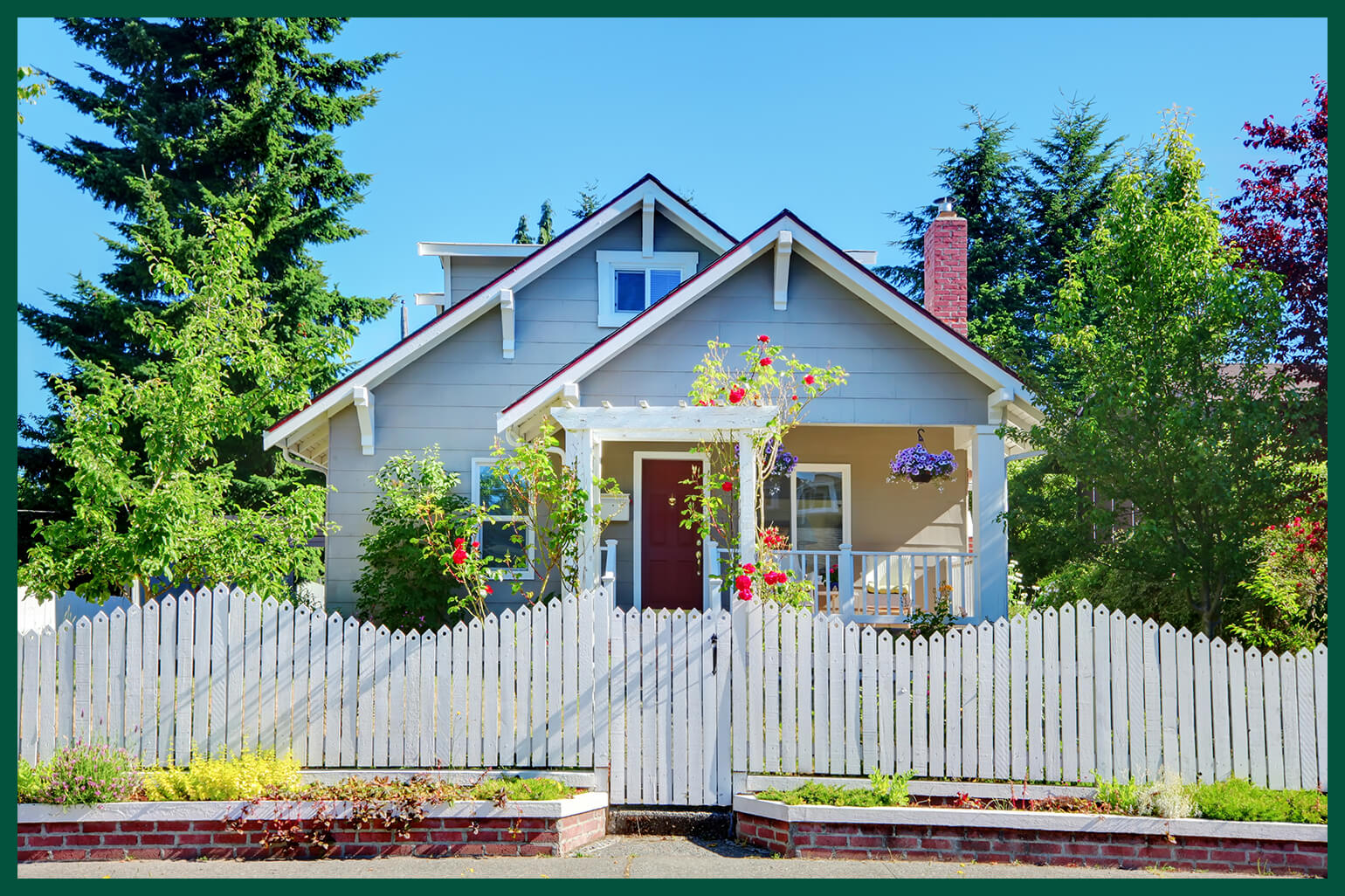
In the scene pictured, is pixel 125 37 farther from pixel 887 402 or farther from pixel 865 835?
pixel 865 835

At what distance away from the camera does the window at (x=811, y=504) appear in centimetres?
1403

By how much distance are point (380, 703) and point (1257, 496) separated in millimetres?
8087

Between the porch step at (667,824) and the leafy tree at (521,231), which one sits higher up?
the leafy tree at (521,231)

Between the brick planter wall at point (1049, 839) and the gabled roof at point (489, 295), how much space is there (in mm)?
8436

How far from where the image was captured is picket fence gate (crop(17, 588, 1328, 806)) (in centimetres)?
717

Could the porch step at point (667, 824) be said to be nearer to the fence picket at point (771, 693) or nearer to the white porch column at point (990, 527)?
the fence picket at point (771, 693)

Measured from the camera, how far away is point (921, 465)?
487 inches

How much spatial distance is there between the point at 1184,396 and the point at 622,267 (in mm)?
7877

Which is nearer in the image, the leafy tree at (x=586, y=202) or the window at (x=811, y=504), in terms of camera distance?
the window at (x=811, y=504)

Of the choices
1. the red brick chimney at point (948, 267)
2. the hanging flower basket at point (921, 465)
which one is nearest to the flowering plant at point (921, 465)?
the hanging flower basket at point (921, 465)

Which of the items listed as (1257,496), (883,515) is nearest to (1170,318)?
(1257,496)

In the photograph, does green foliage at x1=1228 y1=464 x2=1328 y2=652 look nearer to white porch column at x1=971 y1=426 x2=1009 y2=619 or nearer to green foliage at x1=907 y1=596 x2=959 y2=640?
white porch column at x1=971 y1=426 x2=1009 y2=619

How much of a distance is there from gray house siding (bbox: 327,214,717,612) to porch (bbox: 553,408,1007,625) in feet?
5.47

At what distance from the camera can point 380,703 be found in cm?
730
